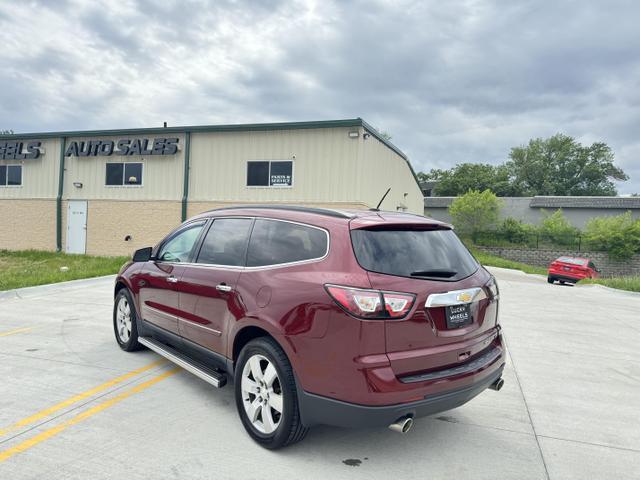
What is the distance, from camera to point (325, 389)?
2916 millimetres

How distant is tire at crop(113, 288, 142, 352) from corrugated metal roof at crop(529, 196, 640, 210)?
4618 centimetres

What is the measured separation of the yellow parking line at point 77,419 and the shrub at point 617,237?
1463 inches

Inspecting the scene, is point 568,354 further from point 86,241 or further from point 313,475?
point 86,241

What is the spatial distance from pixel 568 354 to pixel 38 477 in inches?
245

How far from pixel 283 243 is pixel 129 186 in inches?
753

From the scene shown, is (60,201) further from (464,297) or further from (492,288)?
(464,297)

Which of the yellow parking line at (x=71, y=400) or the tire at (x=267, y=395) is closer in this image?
the tire at (x=267, y=395)

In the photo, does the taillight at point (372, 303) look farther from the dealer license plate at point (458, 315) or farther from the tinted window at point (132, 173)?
the tinted window at point (132, 173)

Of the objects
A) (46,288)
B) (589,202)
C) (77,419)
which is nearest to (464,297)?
(77,419)

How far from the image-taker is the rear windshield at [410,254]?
305cm

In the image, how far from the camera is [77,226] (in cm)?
2131

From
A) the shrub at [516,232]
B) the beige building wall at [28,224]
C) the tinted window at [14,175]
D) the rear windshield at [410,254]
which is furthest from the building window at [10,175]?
the shrub at [516,232]

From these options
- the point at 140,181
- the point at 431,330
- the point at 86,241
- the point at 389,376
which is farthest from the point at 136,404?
the point at 86,241

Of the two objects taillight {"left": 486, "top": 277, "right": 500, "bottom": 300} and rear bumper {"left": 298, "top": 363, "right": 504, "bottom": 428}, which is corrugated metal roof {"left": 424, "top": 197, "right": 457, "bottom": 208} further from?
rear bumper {"left": 298, "top": 363, "right": 504, "bottom": 428}
